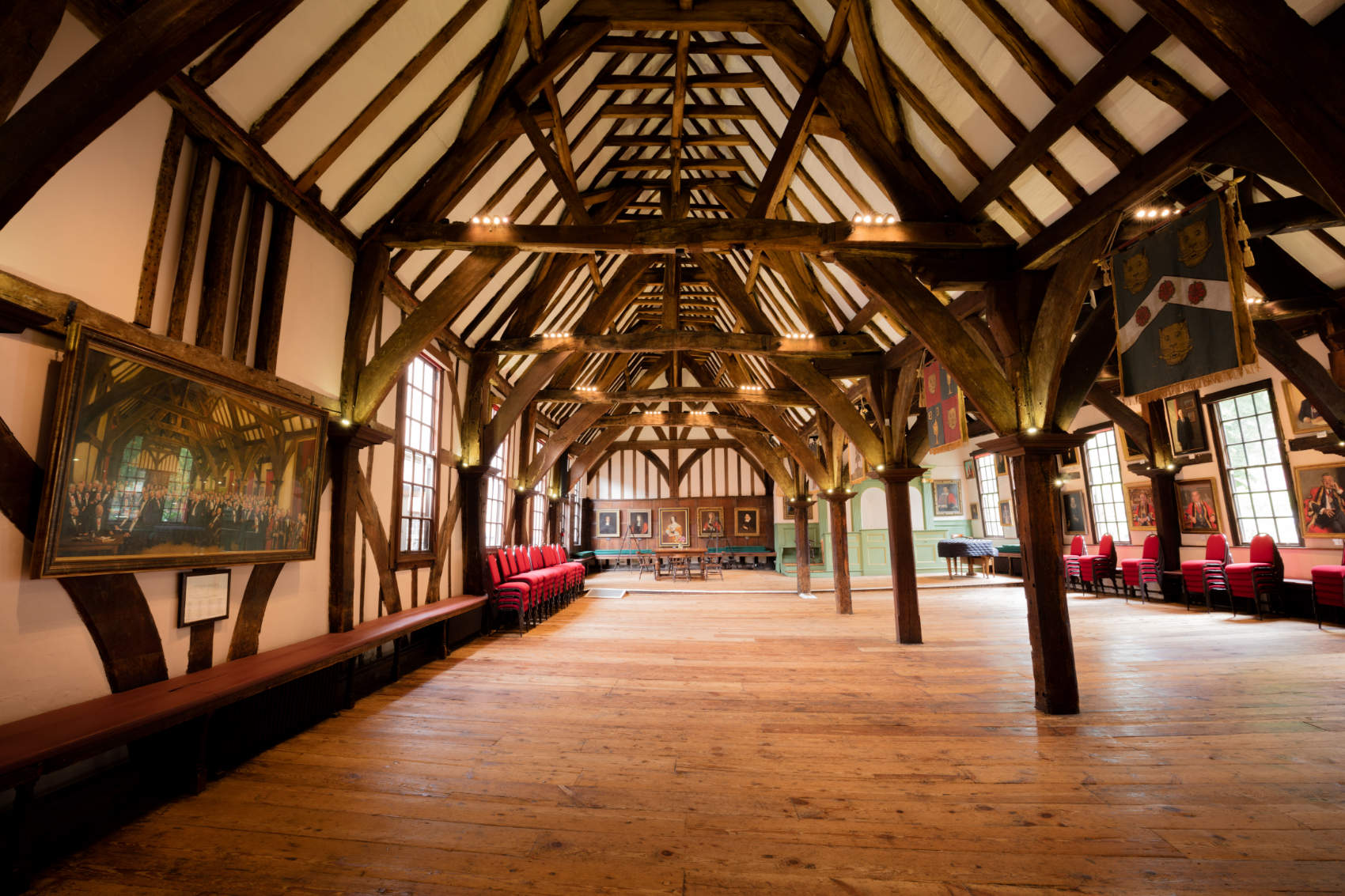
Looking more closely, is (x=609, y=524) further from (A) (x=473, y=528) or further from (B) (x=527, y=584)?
(A) (x=473, y=528)

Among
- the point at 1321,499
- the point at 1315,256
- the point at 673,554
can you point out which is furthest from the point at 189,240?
the point at 1321,499

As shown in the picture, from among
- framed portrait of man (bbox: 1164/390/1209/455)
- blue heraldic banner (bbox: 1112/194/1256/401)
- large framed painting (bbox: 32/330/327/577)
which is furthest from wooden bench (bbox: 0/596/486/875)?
framed portrait of man (bbox: 1164/390/1209/455)

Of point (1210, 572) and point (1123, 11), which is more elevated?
point (1123, 11)

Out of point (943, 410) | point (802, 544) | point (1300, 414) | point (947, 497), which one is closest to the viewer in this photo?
point (943, 410)

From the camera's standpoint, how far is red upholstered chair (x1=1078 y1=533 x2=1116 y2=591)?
9695 millimetres

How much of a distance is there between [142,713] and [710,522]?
14761 millimetres

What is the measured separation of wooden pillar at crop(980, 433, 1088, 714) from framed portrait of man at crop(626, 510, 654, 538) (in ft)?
43.7

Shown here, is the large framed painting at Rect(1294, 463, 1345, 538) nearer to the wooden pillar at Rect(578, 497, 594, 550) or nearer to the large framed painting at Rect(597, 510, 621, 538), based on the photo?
the large framed painting at Rect(597, 510, 621, 538)

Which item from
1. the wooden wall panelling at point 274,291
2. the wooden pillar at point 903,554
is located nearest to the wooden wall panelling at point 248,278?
the wooden wall panelling at point 274,291

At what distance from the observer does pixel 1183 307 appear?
3.13 m

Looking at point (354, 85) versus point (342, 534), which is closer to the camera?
point (354, 85)

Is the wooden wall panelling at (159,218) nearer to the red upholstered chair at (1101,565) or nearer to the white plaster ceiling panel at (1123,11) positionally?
the white plaster ceiling panel at (1123,11)

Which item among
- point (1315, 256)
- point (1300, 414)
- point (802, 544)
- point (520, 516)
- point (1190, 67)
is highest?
point (1315, 256)

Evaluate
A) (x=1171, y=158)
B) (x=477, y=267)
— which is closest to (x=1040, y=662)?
(x=1171, y=158)
